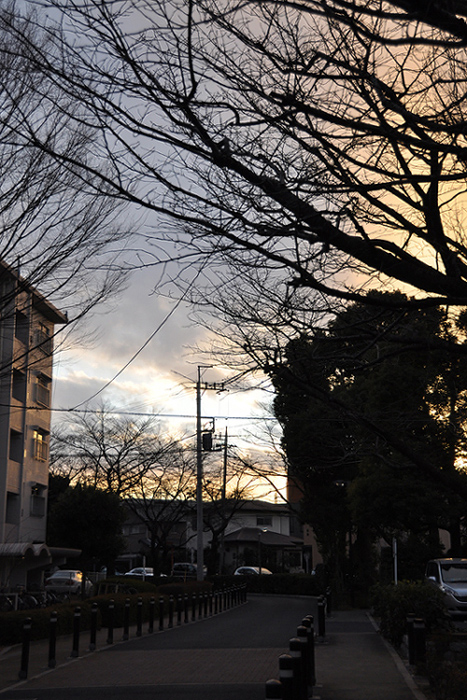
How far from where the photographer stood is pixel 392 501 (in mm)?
25828

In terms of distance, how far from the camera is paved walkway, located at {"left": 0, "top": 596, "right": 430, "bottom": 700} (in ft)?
32.6

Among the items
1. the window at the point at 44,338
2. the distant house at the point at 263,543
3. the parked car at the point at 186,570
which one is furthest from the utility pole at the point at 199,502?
the distant house at the point at 263,543

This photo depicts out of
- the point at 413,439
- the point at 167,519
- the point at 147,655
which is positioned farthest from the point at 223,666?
the point at 167,519

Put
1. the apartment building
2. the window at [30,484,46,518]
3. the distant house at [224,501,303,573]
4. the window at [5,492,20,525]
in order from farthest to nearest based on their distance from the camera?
the distant house at [224,501,303,573] < the window at [30,484,46,518] < the window at [5,492,20,525] < the apartment building

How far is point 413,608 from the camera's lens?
14.5 m

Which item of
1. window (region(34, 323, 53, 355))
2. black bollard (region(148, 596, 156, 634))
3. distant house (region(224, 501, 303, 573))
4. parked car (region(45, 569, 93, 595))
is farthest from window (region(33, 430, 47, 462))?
distant house (region(224, 501, 303, 573))

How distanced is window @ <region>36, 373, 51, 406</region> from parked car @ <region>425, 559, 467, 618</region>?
22148mm

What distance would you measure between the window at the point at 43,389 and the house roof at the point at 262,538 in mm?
35474

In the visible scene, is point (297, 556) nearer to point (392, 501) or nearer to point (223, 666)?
point (392, 501)

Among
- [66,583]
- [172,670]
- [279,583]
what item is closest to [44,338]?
[172,670]

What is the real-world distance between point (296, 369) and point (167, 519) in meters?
43.1

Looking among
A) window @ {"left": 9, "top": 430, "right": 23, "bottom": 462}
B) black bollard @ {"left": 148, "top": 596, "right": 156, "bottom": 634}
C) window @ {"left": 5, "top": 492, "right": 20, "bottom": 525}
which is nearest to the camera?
black bollard @ {"left": 148, "top": 596, "right": 156, "bottom": 634}

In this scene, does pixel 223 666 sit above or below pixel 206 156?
below

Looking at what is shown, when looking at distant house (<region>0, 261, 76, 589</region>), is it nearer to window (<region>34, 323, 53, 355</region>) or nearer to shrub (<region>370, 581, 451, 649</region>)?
window (<region>34, 323, 53, 355</region>)
